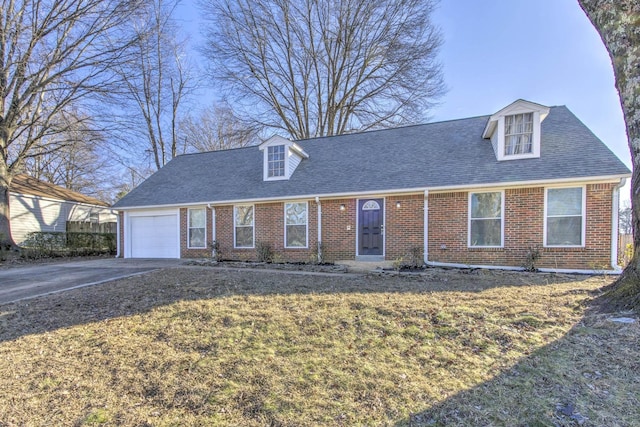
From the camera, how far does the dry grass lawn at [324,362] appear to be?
2357 mm

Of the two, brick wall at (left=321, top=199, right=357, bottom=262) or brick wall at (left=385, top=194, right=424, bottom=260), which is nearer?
brick wall at (left=385, top=194, right=424, bottom=260)

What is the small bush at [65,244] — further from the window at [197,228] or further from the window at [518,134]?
the window at [518,134]

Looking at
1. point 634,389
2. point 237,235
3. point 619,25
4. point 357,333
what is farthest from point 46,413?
point 237,235

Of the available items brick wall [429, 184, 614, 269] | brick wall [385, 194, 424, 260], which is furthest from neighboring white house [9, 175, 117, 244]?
brick wall [429, 184, 614, 269]

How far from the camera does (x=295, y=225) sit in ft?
36.7

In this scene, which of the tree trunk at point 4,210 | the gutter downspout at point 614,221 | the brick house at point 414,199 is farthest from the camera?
the tree trunk at point 4,210

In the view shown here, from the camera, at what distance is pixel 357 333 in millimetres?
3691

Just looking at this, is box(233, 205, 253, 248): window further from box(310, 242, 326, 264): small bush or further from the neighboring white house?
the neighboring white house

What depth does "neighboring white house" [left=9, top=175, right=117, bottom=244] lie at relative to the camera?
1709 centimetres

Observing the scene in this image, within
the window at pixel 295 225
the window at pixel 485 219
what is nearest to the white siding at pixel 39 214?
the window at pixel 295 225

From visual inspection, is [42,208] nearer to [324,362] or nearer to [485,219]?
[324,362]

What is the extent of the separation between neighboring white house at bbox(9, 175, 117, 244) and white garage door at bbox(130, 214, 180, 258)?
405cm

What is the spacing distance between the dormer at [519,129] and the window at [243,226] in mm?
8460

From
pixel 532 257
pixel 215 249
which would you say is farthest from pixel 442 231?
pixel 215 249
